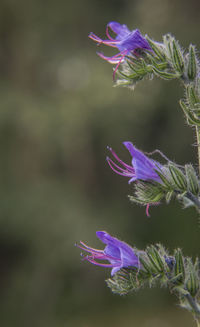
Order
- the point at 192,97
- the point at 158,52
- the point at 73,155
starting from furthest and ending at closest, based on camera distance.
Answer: the point at 73,155, the point at 158,52, the point at 192,97

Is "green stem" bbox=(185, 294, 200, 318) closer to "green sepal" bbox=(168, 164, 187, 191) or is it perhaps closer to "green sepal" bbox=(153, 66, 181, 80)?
"green sepal" bbox=(168, 164, 187, 191)

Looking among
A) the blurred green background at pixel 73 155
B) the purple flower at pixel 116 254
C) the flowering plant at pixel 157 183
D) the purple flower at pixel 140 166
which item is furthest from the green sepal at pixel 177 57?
the blurred green background at pixel 73 155

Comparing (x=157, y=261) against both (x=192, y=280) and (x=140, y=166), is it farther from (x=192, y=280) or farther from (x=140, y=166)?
(x=140, y=166)

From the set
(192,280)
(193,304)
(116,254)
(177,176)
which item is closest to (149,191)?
(177,176)

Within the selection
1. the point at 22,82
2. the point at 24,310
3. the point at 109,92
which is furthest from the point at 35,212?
the point at 22,82

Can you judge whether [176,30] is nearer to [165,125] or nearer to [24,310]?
[165,125]

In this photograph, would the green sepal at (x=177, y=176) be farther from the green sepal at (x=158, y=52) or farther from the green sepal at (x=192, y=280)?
the green sepal at (x=158, y=52)
